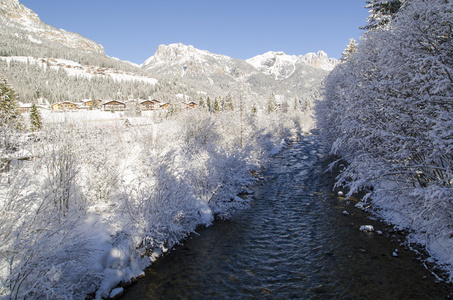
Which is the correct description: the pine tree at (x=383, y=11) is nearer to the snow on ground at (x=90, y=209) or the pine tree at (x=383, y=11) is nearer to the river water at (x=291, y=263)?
the river water at (x=291, y=263)

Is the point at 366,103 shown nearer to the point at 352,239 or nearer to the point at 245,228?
the point at 352,239

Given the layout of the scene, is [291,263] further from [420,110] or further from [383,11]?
[383,11]

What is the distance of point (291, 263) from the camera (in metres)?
9.20

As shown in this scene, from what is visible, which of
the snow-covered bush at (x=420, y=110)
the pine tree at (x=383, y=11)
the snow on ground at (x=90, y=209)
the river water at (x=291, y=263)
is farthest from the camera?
the pine tree at (x=383, y=11)

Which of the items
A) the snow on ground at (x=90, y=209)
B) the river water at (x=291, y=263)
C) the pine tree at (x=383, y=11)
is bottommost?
the river water at (x=291, y=263)

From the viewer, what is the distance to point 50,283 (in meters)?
5.30

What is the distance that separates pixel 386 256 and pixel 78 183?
A: 13.4 meters

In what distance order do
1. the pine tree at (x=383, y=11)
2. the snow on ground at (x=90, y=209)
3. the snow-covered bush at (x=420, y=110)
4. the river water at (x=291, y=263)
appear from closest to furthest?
the snow on ground at (x=90, y=209)
the snow-covered bush at (x=420, y=110)
the river water at (x=291, y=263)
the pine tree at (x=383, y=11)

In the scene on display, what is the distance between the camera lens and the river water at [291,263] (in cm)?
766

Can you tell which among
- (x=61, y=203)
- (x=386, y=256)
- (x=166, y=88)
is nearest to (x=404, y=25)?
(x=386, y=256)

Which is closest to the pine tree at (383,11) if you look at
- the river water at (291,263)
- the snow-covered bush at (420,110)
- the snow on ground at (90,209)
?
the snow-covered bush at (420,110)

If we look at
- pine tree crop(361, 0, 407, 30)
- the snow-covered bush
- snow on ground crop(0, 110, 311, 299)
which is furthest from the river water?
pine tree crop(361, 0, 407, 30)

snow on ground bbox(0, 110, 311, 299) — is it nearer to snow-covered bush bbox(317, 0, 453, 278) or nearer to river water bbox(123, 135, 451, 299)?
river water bbox(123, 135, 451, 299)

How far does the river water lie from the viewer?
7.66 meters
